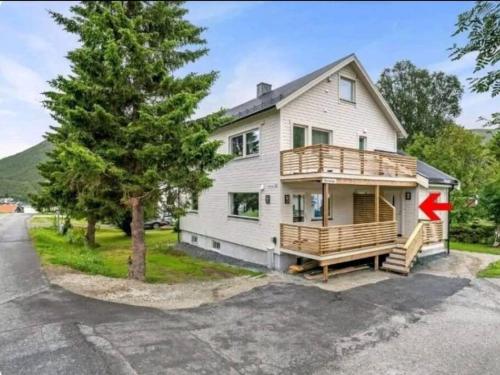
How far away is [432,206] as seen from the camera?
15.1 metres

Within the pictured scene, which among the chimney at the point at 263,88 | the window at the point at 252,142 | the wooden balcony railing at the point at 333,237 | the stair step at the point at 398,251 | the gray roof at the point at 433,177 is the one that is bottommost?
the stair step at the point at 398,251

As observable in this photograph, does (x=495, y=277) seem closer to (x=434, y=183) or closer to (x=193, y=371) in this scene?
(x=434, y=183)

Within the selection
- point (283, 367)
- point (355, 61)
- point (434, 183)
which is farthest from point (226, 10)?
point (434, 183)

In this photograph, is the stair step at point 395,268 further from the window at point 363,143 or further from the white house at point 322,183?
the window at point 363,143

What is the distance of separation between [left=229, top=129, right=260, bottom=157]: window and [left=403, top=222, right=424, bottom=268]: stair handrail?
702 centimetres

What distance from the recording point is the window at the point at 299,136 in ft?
43.2

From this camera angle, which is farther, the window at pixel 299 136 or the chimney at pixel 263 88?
the chimney at pixel 263 88

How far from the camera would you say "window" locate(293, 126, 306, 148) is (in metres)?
13.2

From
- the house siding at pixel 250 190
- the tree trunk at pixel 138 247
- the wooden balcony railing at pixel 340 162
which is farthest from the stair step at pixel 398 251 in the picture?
the tree trunk at pixel 138 247

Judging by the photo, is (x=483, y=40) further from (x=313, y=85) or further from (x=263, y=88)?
(x=263, y=88)

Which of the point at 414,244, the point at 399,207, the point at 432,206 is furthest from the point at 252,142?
the point at 432,206

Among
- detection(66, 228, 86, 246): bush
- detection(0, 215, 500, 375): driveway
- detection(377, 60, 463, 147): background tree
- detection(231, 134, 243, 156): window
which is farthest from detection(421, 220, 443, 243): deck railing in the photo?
detection(377, 60, 463, 147): background tree

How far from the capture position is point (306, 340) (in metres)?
5.93

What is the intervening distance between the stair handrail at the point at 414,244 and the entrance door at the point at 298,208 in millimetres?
4090
